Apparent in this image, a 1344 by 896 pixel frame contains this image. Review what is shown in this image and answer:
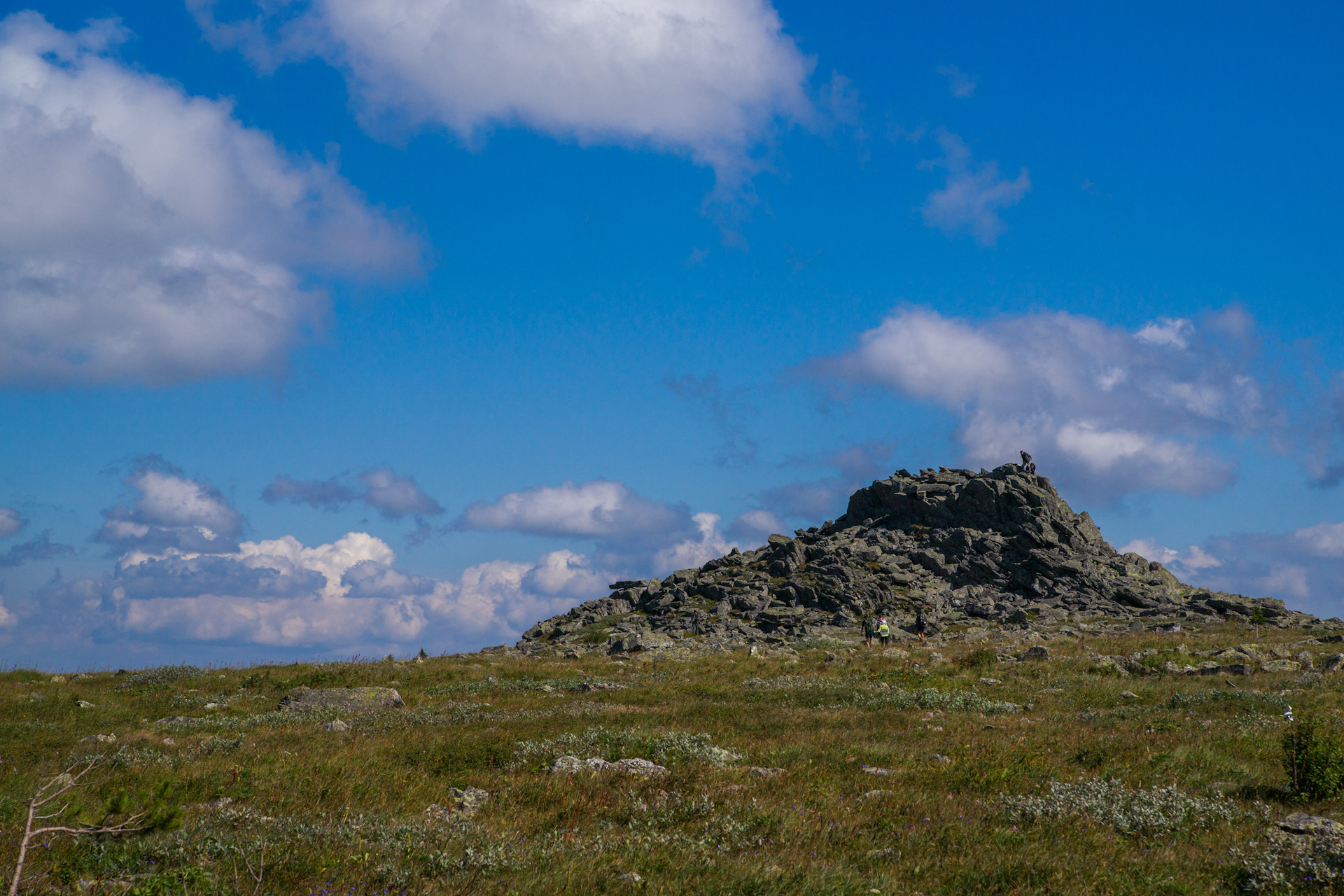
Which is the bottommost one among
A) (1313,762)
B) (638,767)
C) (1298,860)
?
(638,767)

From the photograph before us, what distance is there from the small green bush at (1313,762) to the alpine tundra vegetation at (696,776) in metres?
0.03

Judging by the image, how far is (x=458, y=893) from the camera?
6.62 metres

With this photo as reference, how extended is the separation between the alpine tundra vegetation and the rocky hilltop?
26982 millimetres

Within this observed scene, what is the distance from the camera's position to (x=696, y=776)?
11.3 m

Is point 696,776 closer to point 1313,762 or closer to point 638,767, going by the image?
point 638,767

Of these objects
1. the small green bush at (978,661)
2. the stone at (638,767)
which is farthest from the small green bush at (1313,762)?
the small green bush at (978,661)

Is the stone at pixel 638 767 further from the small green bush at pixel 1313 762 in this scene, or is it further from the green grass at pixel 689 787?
the small green bush at pixel 1313 762

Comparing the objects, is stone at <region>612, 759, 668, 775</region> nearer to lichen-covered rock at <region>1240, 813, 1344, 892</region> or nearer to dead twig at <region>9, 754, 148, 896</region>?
dead twig at <region>9, 754, 148, 896</region>

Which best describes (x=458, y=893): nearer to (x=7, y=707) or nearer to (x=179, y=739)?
(x=179, y=739)

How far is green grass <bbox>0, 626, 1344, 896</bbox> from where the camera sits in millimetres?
7320

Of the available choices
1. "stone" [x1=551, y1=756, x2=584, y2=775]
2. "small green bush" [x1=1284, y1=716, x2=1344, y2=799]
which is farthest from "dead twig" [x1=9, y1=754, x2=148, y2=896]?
"small green bush" [x1=1284, y1=716, x2=1344, y2=799]

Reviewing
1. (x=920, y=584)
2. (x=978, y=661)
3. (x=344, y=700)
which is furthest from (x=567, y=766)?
(x=920, y=584)

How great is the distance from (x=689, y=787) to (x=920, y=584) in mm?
70743

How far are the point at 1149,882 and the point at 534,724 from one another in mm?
12659
